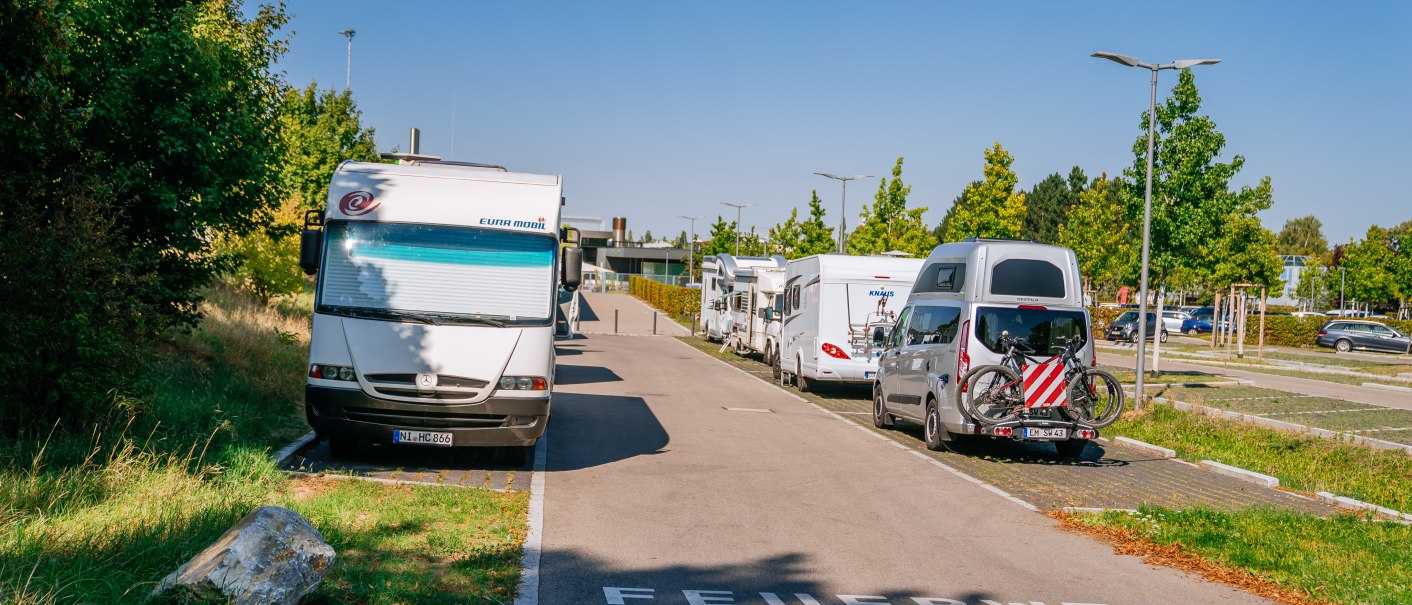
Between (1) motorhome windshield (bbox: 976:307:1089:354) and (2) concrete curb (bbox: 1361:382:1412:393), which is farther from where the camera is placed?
(2) concrete curb (bbox: 1361:382:1412:393)

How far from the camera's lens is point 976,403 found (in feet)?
44.3

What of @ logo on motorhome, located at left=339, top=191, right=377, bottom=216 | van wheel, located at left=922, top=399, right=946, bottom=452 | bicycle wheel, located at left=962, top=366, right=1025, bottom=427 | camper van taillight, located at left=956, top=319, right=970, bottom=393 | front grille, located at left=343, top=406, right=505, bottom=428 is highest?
@ logo on motorhome, located at left=339, top=191, right=377, bottom=216

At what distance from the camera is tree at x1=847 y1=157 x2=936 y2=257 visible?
42.3 meters

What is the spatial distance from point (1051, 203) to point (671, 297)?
34.7 meters

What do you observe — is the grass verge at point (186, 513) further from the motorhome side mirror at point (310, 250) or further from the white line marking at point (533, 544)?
the motorhome side mirror at point (310, 250)

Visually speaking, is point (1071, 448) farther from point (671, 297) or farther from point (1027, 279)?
point (671, 297)

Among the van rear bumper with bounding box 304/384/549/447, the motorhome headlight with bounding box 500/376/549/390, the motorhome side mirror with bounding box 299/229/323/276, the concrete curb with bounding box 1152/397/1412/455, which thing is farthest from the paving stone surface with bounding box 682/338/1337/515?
the motorhome side mirror with bounding box 299/229/323/276

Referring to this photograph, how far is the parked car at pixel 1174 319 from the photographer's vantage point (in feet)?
192

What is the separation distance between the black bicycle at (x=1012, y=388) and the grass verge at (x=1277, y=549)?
3177 mm

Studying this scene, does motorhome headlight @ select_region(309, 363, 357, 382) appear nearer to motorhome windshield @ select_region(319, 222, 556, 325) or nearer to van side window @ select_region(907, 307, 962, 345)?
motorhome windshield @ select_region(319, 222, 556, 325)

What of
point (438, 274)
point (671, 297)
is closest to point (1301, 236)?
point (671, 297)

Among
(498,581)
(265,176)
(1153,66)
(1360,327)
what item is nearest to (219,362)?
(265,176)

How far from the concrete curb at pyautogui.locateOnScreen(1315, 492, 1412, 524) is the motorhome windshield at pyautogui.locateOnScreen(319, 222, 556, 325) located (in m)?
8.41

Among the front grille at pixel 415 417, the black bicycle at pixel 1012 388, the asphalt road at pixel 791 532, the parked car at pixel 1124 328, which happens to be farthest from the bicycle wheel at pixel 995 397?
the parked car at pixel 1124 328
